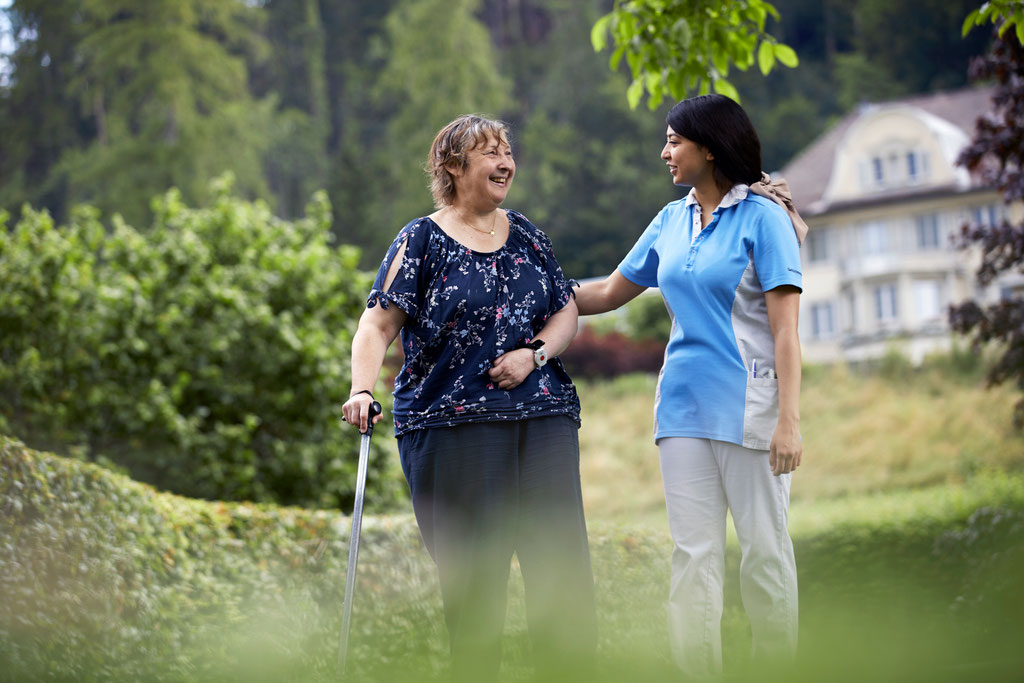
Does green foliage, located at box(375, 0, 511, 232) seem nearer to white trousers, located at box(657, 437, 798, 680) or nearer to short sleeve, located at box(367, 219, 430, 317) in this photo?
short sleeve, located at box(367, 219, 430, 317)

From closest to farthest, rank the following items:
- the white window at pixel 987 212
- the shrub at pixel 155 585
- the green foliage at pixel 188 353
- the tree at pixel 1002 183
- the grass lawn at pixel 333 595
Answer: the grass lawn at pixel 333 595
the shrub at pixel 155 585
the tree at pixel 1002 183
the green foliage at pixel 188 353
the white window at pixel 987 212

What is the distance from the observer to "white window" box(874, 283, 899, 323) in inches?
1465

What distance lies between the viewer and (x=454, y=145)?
385cm

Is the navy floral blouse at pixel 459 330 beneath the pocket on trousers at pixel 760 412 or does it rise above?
above

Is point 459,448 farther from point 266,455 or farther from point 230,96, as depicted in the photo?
point 230,96

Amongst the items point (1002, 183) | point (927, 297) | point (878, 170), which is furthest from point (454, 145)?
point (878, 170)

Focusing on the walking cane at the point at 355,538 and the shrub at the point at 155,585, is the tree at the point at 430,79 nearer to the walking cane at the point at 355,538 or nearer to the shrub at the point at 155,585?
the shrub at the point at 155,585

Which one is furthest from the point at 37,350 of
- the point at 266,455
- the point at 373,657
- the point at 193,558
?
the point at 373,657

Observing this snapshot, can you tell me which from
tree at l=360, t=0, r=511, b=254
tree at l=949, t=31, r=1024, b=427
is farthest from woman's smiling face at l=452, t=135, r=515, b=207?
tree at l=360, t=0, r=511, b=254

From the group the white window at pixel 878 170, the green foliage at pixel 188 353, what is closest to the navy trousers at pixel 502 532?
the green foliage at pixel 188 353

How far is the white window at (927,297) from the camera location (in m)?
36.8

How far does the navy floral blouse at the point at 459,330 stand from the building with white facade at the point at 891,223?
33.4m

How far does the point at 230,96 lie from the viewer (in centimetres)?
3816

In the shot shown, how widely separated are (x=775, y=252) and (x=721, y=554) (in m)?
0.97
